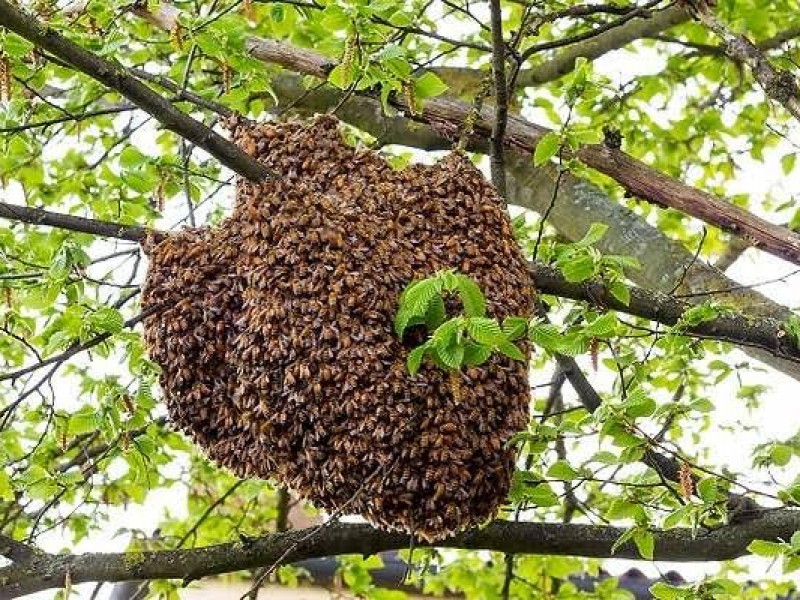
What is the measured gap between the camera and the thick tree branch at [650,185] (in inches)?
108

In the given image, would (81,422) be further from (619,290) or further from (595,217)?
(595,217)

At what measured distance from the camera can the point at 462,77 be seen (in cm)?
404

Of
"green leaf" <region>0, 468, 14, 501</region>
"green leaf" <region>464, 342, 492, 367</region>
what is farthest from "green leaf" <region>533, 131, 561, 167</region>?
"green leaf" <region>0, 468, 14, 501</region>

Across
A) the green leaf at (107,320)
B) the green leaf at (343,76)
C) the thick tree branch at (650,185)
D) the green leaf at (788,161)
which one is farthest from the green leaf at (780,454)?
the green leaf at (788,161)

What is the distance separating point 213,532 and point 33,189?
152cm

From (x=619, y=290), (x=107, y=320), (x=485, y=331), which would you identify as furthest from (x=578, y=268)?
(x=107, y=320)

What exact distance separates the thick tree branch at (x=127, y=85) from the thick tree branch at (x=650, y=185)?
786mm

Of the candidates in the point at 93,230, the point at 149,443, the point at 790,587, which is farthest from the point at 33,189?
the point at 790,587

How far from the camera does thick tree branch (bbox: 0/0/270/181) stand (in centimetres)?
178

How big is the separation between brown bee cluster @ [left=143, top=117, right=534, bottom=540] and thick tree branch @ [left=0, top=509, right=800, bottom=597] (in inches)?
24.4

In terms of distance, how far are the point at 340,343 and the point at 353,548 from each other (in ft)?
3.01

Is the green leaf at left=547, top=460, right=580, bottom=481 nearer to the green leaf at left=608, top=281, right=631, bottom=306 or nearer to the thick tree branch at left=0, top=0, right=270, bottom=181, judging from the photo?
the green leaf at left=608, top=281, right=631, bottom=306

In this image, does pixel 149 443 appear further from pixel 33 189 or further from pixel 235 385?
pixel 33 189

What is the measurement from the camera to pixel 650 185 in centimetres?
282
